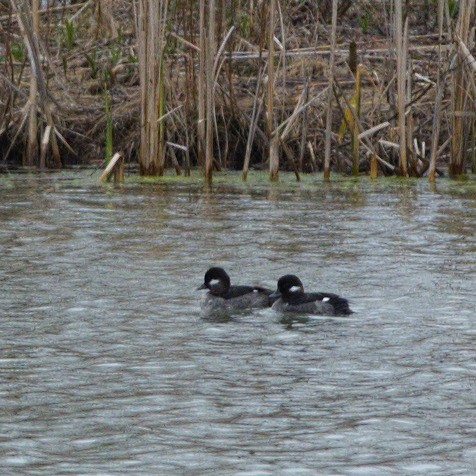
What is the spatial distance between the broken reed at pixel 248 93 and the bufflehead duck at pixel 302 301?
17.7 ft

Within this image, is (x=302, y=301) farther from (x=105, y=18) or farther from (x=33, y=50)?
(x=105, y=18)

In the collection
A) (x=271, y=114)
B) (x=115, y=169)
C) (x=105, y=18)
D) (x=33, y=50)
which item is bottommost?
(x=115, y=169)

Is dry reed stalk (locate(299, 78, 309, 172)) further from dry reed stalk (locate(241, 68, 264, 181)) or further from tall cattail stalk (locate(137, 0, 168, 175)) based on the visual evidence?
tall cattail stalk (locate(137, 0, 168, 175))

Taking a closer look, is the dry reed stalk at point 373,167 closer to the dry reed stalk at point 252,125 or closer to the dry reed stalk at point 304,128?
the dry reed stalk at point 304,128

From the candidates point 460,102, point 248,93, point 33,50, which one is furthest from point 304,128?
point 33,50

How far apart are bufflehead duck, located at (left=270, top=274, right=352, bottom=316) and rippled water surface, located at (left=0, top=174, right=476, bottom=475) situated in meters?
0.09

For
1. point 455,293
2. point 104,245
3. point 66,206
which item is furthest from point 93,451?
point 66,206

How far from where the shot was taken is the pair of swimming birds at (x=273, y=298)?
8.24m

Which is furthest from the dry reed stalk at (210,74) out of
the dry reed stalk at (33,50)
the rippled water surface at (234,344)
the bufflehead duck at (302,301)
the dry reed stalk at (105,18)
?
the bufflehead duck at (302,301)

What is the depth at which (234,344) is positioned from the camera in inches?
297

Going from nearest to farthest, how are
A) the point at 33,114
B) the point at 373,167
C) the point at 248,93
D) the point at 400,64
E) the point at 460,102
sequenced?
the point at 400,64 → the point at 460,102 → the point at 373,167 → the point at 33,114 → the point at 248,93

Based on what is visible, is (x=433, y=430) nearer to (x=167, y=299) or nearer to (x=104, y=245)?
(x=167, y=299)

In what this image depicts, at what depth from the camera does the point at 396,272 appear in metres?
9.70

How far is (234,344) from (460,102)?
7.52 meters
